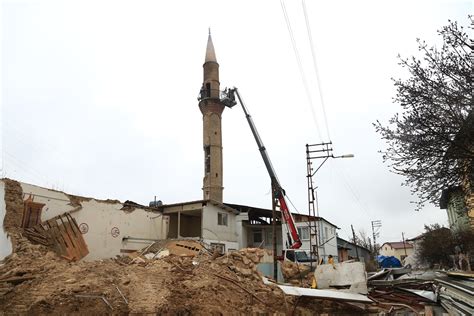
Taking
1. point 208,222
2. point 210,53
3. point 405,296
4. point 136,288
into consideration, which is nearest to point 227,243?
point 208,222

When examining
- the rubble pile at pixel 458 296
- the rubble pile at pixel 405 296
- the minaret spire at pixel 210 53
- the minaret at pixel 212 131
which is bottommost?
the rubble pile at pixel 405 296

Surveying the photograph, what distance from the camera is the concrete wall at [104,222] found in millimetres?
18000

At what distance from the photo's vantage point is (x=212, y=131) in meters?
37.8

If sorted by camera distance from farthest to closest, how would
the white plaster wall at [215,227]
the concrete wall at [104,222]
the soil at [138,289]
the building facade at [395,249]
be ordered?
the building facade at [395,249]
the white plaster wall at [215,227]
the concrete wall at [104,222]
the soil at [138,289]

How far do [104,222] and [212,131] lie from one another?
1842cm

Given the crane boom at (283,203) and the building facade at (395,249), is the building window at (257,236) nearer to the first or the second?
the crane boom at (283,203)

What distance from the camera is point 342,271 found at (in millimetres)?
15508

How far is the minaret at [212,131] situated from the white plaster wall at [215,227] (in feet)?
17.8

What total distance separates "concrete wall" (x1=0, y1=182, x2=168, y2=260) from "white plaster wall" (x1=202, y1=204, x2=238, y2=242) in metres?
3.58

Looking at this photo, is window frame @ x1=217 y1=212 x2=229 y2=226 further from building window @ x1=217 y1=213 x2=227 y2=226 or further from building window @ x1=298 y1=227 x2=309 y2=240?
building window @ x1=298 y1=227 x2=309 y2=240

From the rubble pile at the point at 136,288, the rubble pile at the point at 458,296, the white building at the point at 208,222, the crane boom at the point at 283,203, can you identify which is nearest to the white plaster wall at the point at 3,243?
the rubble pile at the point at 136,288

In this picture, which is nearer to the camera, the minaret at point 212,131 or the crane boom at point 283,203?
the crane boom at point 283,203

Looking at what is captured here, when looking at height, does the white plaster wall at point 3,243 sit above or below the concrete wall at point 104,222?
below

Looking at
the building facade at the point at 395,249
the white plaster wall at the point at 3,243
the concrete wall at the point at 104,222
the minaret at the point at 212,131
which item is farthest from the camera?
the building facade at the point at 395,249
